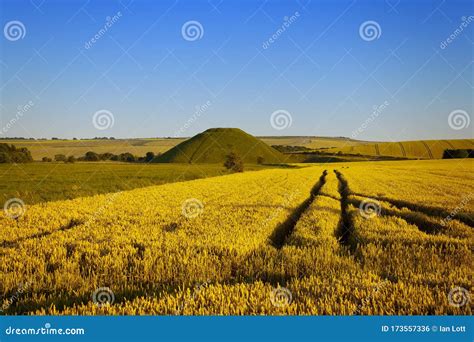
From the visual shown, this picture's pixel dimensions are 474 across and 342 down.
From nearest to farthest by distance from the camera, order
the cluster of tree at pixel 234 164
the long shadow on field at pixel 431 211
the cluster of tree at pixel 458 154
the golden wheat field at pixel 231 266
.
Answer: the golden wheat field at pixel 231 266 → the long shadow on field at pixel 431 211 → the cluster of tree at pixel 234 164 → the cluster of tree at pixel 458 154

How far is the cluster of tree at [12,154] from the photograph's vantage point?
51787mm

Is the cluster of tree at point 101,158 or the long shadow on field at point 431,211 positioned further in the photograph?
the cluster of tree at point 101,158

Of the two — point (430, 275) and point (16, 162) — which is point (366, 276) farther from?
point (16, 162)

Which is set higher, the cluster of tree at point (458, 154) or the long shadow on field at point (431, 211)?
the cluster of tree at point (458, 154)

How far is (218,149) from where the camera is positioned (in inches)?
6250

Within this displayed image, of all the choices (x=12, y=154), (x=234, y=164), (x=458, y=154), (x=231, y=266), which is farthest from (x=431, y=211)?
(x=458, y=154)

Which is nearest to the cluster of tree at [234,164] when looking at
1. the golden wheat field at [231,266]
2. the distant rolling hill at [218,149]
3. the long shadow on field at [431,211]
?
the long shadow on field at [431,211]

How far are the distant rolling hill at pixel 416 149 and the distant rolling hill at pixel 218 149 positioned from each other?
1264 inches

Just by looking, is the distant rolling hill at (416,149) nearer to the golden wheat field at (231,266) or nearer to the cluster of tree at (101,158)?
the cluster of tree at (101,158)

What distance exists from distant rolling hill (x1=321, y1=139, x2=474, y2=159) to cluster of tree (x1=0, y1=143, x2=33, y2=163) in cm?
9692

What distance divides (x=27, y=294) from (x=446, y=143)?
136554mm

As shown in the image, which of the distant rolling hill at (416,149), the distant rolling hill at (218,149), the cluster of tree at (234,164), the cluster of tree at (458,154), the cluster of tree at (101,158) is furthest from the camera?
the distant rolling hill at (218,149)


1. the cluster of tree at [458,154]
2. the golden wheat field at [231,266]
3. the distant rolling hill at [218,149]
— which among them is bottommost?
the golden wheat field at [231,266]

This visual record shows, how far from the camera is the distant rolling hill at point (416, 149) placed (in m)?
112
